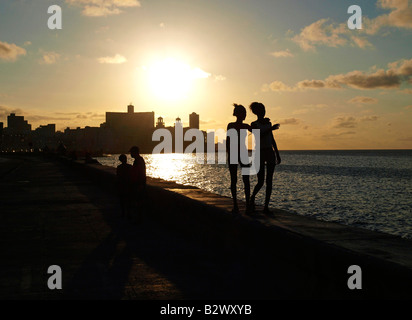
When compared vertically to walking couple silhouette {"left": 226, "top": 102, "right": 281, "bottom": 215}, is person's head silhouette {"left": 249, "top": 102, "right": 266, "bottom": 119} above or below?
above

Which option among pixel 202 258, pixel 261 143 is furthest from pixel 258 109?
pixel 202 258

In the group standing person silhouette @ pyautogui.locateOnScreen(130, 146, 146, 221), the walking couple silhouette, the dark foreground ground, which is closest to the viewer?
the dark foreground ground

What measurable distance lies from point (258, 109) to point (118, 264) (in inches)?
131

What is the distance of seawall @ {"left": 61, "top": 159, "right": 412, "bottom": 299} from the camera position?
12.4 ft

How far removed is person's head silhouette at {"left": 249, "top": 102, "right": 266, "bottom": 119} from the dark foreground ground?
236 cm

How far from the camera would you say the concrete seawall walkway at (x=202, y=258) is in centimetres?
433

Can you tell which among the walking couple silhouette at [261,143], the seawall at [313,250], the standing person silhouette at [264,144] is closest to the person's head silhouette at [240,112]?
the walking couple silhouette at [261,143]

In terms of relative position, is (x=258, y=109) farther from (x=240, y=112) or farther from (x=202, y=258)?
(x=202, y=258)

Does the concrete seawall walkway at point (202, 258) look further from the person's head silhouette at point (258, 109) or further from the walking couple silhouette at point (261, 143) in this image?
the person's head silhouette at point (258, 109)

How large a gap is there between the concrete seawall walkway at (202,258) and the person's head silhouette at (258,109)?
5.46ft

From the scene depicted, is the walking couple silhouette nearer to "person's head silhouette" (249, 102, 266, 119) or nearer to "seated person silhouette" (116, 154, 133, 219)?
"person's head silhouette" (249, 102, 266, 119)

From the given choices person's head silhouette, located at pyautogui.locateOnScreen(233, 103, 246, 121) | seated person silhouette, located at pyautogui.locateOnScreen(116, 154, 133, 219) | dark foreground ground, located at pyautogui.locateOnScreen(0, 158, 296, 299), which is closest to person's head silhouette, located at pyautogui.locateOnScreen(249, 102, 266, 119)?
person's head silhouette, located at pyautogui.locateOnScreen(233, 103, 246, 121)

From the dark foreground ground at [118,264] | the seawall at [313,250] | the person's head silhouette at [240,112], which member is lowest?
the dark foreground ground at [118,264]
